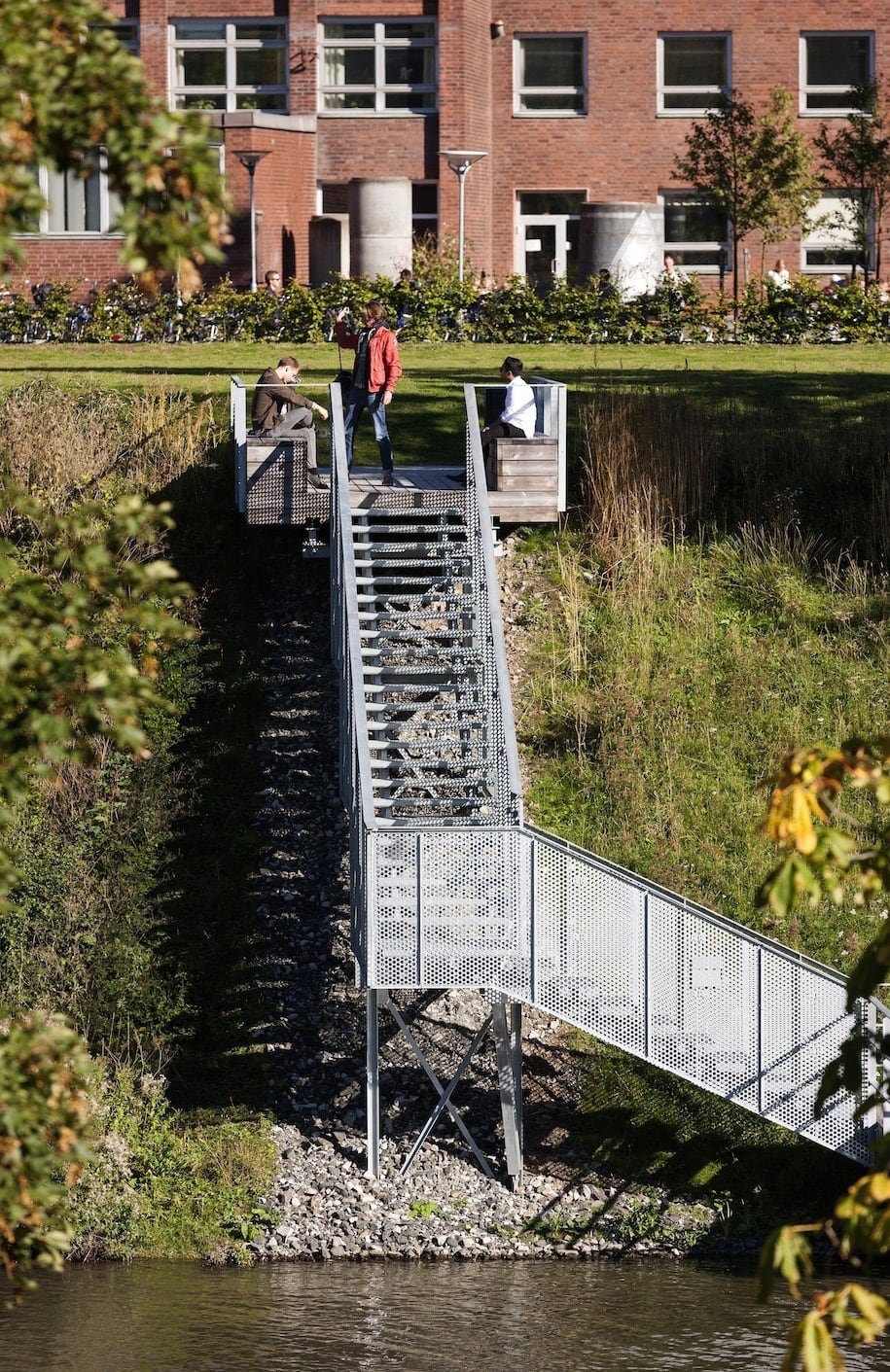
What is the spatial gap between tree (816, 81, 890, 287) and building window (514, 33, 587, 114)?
18.1 feet

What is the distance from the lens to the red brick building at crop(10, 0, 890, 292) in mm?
46938

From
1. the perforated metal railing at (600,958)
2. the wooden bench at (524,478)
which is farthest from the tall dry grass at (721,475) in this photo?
the perforated metal railing at (600,958)

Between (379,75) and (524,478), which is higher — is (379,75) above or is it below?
above

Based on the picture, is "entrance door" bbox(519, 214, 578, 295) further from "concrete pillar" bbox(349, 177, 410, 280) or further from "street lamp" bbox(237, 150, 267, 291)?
"street lamp" bbox(237, 150, 267, 291)

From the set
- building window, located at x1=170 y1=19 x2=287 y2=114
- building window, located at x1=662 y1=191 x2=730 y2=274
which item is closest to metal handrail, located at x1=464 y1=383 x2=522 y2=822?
building window, located at x1=662 y1=191 x2=730 y2=274

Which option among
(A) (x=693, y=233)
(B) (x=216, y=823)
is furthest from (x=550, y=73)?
(B) (x=216, y=823)

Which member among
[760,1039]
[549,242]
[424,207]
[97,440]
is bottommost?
[760,1039]

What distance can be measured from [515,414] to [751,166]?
2098cm

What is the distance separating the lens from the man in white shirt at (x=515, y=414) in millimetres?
22984

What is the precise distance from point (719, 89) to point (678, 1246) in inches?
1399

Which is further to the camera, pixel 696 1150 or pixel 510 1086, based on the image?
pixel 696 1150

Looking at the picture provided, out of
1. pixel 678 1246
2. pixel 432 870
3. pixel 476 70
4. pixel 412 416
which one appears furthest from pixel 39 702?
pixel 476 70

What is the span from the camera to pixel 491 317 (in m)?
37.3

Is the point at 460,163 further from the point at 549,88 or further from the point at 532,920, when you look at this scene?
the point at 532,920
